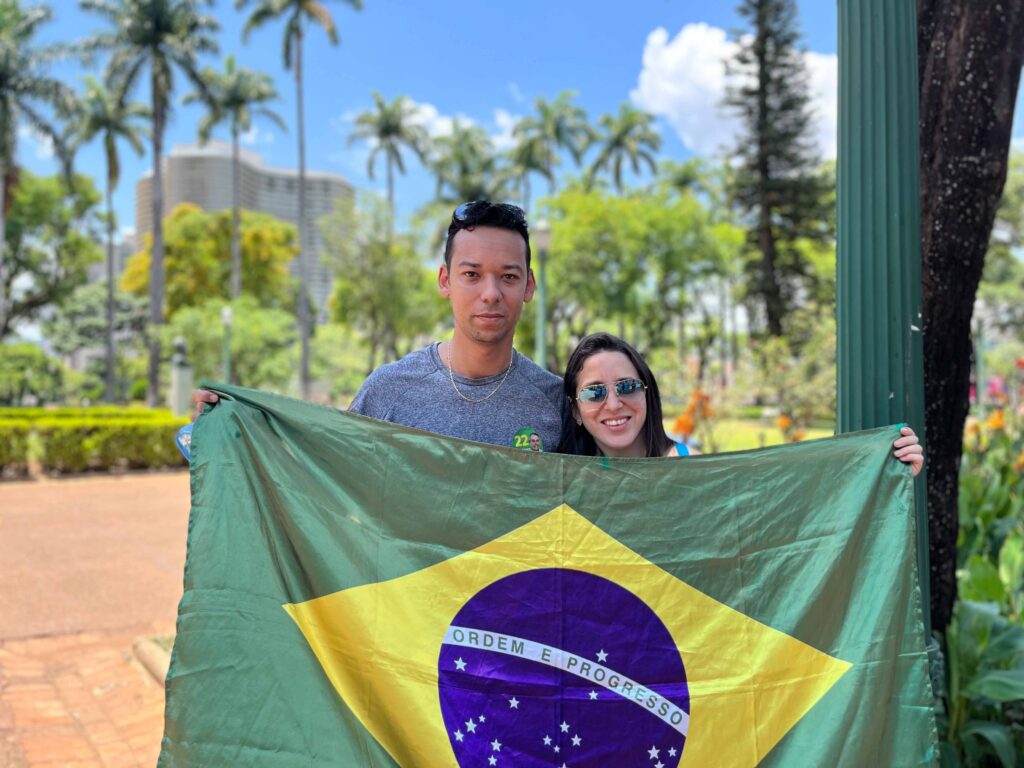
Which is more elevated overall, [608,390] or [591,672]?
[608,390]

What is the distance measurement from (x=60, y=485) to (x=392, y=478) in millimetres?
14067

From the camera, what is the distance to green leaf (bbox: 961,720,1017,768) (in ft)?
11.5

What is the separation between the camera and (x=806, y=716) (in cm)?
223

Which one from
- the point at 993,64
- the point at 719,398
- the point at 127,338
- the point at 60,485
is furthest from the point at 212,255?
the point at 993,64

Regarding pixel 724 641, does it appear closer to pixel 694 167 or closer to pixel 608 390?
pixel 608 390

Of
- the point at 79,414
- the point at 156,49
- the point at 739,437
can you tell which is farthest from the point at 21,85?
the point at 739,437

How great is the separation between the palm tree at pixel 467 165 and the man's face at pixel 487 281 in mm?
44853

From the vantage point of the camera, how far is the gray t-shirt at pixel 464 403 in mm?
2582

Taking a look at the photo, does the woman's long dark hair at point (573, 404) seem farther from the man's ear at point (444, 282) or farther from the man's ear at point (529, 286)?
the man's ear at point (444, 282)

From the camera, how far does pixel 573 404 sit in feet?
8.73

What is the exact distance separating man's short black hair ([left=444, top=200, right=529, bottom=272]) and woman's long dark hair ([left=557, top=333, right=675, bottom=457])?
389mm

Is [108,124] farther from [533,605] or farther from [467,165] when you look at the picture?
[533,605]

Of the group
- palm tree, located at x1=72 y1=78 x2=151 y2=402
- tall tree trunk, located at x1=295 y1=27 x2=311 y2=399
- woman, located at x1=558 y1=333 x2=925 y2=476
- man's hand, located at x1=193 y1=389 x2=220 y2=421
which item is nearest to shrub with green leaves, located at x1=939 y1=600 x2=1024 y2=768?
woman, located at x1=558 y1=333 x2=925 y2=476

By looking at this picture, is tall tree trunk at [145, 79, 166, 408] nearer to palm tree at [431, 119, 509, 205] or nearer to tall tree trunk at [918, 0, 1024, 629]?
palm tree at [431, 119, 509, 205]
